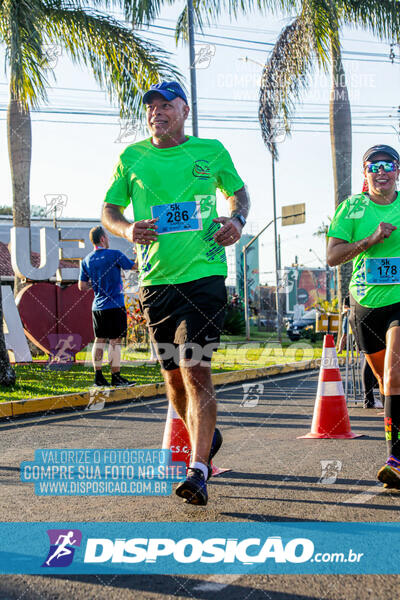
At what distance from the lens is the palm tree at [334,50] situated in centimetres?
1689

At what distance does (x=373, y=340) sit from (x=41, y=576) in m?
2.52

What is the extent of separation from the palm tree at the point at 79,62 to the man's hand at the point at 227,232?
31.7 feet

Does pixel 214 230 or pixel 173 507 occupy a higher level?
pixel 214 230

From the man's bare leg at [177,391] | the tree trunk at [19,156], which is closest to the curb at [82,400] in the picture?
the man's bare leg at [177,391]

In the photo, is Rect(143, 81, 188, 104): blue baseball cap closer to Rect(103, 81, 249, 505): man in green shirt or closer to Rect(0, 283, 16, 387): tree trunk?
Rect(103, 81, 249, 505): man in green shirt

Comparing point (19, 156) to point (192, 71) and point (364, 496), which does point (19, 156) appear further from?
point (364, 496)

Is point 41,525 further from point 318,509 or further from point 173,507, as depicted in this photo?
point 318,509

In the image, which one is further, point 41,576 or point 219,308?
point 219,308

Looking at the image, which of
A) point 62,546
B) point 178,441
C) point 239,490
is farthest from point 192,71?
point 62,546

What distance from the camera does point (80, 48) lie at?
14.5 m

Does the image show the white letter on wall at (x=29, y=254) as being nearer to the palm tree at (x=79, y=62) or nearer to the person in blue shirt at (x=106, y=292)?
the palm tree at (x=79, y=62)

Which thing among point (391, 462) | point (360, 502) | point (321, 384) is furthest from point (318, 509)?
point (321, 384)

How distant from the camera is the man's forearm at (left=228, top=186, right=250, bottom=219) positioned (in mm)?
4090

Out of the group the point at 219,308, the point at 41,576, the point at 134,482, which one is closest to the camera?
the point at 41,576
